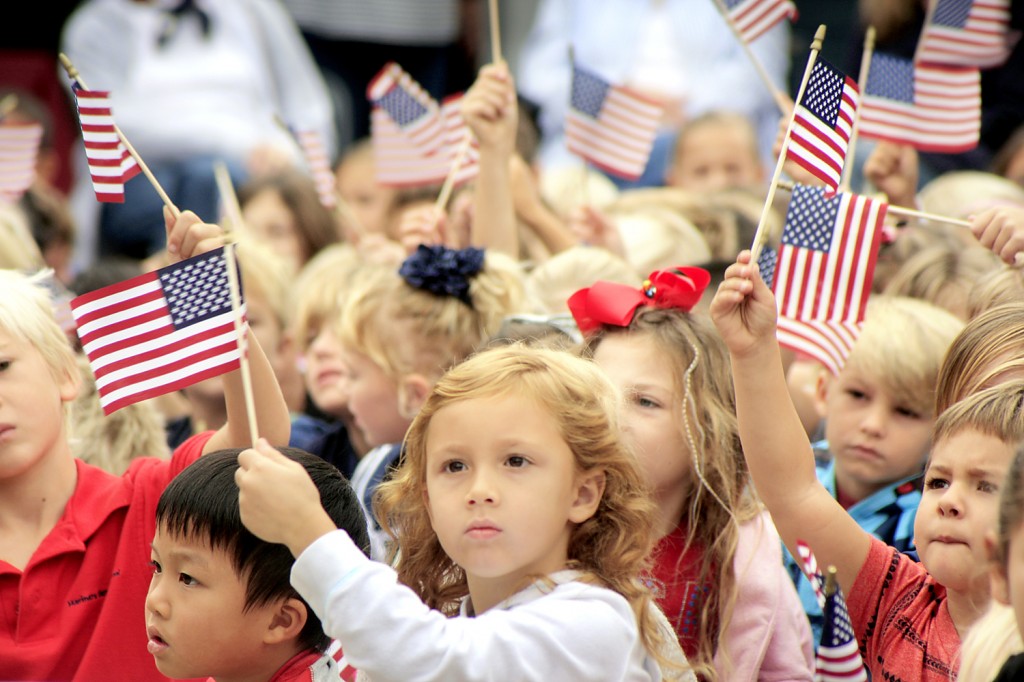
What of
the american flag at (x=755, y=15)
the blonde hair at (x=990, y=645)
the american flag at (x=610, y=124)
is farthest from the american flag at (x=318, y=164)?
the blonde hair at (x=990, y=645)

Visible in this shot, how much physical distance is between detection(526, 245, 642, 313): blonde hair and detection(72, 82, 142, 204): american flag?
1.57 m

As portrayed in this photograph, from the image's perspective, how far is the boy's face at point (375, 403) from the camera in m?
4.34

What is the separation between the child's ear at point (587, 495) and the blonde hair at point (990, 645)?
2.40 feet

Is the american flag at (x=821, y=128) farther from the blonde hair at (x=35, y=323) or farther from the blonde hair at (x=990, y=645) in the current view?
the blonde hair at (x=35, y=323)

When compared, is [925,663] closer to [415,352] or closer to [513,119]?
[415,352]

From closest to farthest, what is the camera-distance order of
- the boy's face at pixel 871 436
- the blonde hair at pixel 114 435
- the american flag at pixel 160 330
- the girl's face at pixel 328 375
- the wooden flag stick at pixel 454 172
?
1. the american flag at pixel 160 330
2. the boy's face at pixel 871 436
3. the blonde hair at pixel 114 435
4. the girl's face at pixel 328 375
5. the wooden flag stick at pixel 454 172

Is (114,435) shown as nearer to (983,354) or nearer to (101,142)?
(101,142)

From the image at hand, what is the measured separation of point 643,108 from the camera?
572cm

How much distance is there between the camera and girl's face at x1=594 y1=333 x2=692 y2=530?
332 cm

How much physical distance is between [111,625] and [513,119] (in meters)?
2.43

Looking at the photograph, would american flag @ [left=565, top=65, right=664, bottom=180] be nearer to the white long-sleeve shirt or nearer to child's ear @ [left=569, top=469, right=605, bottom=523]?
child's ear @ [left=569, top=469, right=605, bottom=523]

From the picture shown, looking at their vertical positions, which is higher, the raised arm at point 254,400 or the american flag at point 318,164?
the raised arm at point 254,400

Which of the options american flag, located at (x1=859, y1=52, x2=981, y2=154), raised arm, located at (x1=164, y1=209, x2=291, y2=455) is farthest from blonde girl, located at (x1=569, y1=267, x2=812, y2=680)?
american flag, located at (x1=859, y1=52, x2=981, y2=154)

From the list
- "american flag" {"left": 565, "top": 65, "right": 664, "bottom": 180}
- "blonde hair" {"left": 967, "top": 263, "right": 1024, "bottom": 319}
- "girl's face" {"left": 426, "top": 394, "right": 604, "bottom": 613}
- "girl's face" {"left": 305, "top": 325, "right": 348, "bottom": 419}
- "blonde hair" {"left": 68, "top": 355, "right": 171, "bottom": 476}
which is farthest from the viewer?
"american flag" {"left": 565, "top": 65, "right": 664, "bottom": 180}
